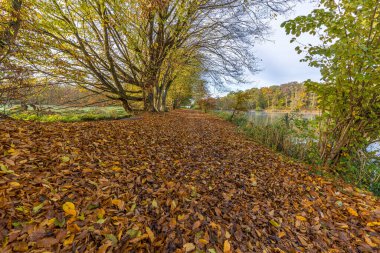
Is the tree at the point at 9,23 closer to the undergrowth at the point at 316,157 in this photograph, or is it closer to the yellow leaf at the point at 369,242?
the yellow leaf at the point at 369,242

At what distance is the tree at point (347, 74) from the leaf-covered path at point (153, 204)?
51.6 inches

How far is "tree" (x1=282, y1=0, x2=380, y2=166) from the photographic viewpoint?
283 centimetres

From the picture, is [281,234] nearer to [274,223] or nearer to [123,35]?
[274,223]

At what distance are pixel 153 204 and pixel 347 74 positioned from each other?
14.1 ft

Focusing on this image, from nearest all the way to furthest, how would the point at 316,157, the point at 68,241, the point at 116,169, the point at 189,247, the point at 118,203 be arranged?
the point at 68,241, the point at 189,247, the point at 118,203, the point at 116,169, the point at 316,157

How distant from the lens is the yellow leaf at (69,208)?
1.56 metres

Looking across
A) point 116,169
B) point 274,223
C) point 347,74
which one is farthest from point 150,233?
point 347,74

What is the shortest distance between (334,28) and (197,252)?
4.09 meters

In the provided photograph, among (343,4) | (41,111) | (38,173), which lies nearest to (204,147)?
(38,173)

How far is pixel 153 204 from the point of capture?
2000 millimetres

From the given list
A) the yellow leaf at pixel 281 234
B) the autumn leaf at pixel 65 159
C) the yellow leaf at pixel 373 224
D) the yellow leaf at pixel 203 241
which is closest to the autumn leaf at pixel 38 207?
the autumn leaf at pixel 65 159

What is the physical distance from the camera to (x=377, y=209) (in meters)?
2.46

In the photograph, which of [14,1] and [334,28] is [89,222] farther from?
[14,1]

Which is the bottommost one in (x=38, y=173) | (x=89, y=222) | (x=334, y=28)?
(x=89, y=222)
